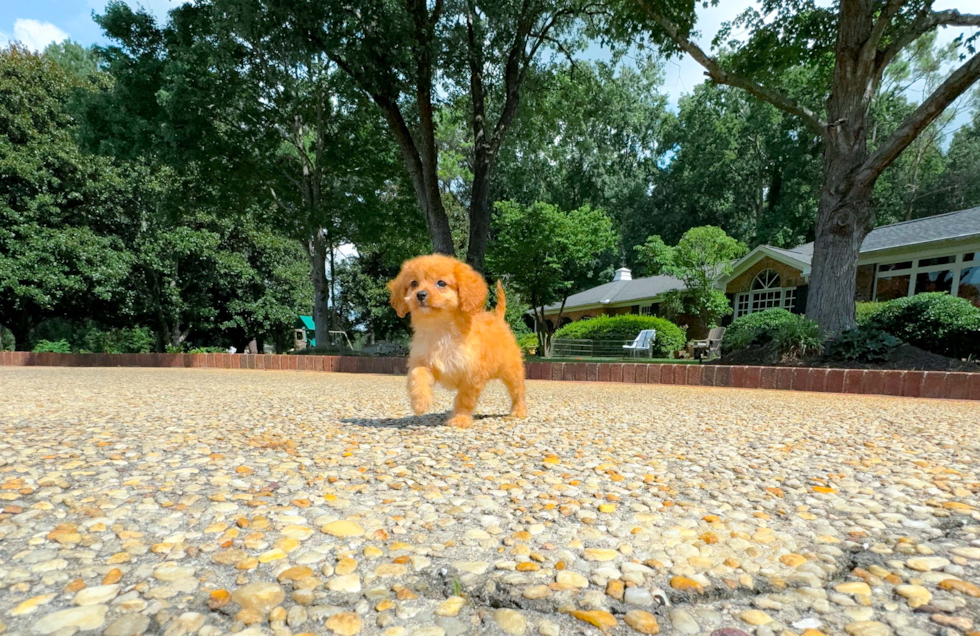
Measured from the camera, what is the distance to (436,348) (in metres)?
3.04

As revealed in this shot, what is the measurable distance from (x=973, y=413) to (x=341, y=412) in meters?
5.82

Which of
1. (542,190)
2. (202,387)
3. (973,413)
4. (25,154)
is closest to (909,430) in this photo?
(973,413)

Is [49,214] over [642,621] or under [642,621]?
over

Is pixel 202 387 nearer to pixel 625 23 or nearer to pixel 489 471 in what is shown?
pixel 489 471

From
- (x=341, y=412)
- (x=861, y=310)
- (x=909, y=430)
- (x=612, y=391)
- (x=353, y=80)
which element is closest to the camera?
(x=909, y=430)

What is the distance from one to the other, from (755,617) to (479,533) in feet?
2.48

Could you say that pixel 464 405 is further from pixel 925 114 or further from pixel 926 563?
pixel 925 114

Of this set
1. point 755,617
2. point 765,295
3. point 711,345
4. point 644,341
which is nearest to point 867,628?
point 755,617

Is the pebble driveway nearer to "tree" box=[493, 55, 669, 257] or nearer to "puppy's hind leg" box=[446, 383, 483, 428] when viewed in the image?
"puppy's hind leg" box=[446, 383, 483, 428]

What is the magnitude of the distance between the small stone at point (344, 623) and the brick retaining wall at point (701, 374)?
6.99m

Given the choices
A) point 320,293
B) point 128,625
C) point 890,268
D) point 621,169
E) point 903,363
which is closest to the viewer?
point 128,625

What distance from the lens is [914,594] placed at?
1.16 m

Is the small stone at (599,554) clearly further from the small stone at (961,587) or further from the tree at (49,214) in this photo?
the tree at (49,214)

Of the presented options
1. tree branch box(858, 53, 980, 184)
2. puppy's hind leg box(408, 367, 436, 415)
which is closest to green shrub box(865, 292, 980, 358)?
tree branch box(858, 53, 980, 184)
